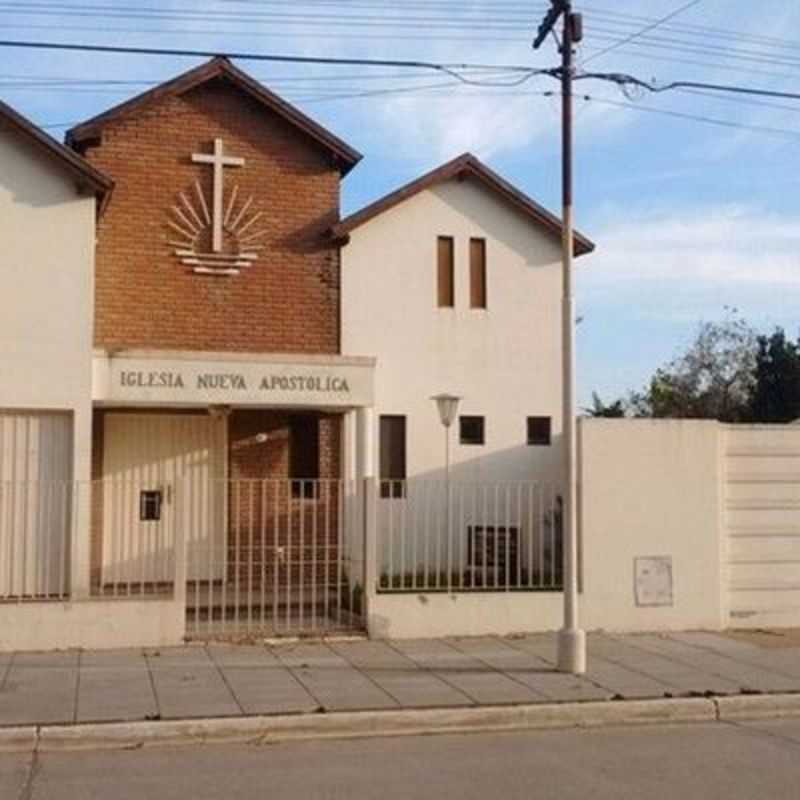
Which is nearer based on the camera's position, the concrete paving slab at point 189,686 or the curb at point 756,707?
the concrete paving slab at point 189,686

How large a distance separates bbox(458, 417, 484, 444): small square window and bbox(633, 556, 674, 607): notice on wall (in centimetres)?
550

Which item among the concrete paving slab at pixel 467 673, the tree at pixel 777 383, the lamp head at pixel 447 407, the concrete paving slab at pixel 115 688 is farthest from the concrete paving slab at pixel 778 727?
the tree at pixel 777 383

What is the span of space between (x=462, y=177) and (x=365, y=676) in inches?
426

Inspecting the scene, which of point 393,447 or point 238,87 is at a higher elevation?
point 238,87

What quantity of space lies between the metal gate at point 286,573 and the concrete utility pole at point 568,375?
127 inches

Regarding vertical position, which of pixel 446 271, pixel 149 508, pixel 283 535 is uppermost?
pixel 446 271

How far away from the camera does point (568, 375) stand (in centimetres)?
1276

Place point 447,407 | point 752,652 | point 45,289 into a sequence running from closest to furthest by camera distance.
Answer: point 752,652 → point 45,289 → point 447,407

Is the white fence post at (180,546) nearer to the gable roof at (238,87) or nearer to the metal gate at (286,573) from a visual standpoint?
the metal gate at (286,573)

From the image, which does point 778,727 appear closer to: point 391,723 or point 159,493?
point 391,723

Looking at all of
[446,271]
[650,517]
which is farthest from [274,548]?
[446,271]

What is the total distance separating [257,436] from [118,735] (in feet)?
32.3

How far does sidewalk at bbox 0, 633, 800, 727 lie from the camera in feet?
35.7

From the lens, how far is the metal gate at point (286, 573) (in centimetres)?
1509
